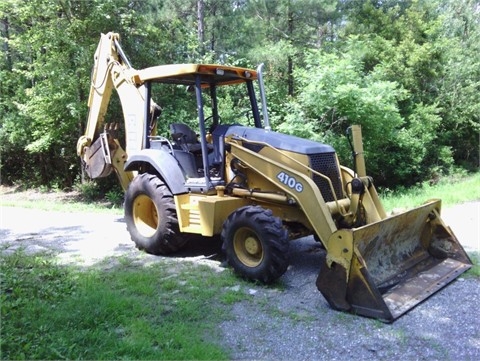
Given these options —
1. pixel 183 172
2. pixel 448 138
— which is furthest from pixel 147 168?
pixel 448 138

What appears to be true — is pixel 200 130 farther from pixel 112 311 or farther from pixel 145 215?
pixel 112 311

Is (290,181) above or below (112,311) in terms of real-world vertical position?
above

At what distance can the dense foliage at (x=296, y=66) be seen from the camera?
38.5 feet

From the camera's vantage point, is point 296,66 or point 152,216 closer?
point 152,216

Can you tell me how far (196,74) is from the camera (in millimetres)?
5570

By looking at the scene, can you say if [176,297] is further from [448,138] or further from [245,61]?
[448,138]

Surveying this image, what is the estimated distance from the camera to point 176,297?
4.41m

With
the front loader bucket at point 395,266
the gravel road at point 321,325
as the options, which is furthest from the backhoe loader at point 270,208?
the gravel road at point 321,325

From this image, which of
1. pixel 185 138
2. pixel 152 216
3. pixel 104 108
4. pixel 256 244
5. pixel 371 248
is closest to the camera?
pixel 371 248

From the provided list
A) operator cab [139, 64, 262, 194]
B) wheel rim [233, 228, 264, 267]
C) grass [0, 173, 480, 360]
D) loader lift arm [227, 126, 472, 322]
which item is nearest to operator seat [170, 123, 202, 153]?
operator cab [139, 64, 262, 194]

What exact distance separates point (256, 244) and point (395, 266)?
60.2 inches

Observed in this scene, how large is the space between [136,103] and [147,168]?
3.42ft

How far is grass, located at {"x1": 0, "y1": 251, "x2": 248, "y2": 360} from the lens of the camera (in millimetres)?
3213

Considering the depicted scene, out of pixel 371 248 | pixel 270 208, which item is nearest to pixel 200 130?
pixel 270 208
